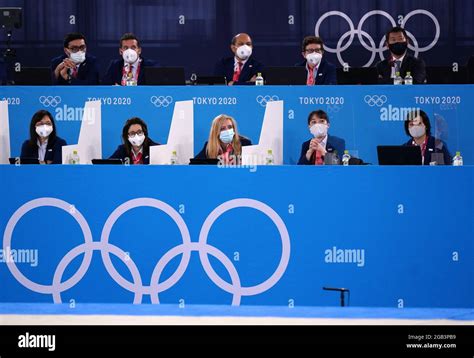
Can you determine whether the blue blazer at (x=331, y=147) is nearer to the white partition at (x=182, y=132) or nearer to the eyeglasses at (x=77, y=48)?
the white partition at (x=182, y=132)

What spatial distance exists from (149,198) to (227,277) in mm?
739

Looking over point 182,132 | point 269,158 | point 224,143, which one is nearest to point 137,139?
point 182,132

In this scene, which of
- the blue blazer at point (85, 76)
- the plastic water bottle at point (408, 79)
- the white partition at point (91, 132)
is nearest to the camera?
the white partition at point (91, 132)

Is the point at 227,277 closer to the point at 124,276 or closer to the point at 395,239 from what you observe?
the point at 124,276

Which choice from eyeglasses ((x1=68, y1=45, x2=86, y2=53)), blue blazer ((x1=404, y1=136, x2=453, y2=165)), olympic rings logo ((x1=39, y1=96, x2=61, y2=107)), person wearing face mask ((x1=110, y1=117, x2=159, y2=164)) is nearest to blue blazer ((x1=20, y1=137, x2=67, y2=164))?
olympic rings logo ((x1=39, y1=96, x2=61, y2=107))

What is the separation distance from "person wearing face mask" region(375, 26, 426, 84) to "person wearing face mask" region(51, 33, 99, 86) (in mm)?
2806

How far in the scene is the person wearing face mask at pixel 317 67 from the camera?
9.42 meters

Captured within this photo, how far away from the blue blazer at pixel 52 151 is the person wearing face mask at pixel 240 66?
6.18ft

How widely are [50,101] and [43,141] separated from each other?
39 cm

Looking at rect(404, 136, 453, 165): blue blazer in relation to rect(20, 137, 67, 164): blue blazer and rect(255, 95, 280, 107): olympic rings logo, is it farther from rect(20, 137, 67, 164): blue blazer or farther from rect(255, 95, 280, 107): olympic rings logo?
rect(20, 137, 67, 164): blue blazer

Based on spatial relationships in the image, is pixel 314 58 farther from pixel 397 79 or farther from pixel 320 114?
pixel 320 114

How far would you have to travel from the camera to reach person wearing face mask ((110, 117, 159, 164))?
8.56 m

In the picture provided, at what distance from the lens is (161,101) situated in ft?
29.5

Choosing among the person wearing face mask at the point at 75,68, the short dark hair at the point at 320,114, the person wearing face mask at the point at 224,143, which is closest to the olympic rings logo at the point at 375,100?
the short dark hair at the point at 320,114
